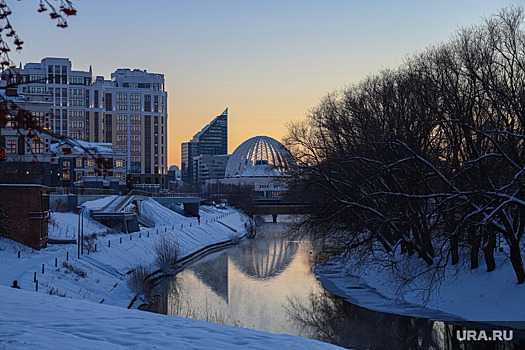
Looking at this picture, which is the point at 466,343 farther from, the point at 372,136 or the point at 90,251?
the point at 90,251

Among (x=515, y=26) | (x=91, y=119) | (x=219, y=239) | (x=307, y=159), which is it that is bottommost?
(x=219, y=239)

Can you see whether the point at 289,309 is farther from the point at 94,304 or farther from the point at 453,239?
the point at 94,304

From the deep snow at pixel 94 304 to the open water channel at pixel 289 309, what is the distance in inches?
121

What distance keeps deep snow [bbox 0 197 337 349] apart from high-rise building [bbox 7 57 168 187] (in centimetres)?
7444

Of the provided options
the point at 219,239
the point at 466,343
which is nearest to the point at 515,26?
the point at 466,343

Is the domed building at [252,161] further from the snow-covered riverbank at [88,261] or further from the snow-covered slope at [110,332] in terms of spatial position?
the snow-covered slope at [110,332]

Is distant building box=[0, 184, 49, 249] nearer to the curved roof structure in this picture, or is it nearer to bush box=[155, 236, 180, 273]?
bush box=[155, 236, 180, 273]

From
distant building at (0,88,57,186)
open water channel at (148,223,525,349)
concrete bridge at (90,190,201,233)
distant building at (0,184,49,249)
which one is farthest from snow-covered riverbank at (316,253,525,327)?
distant building at (0,88,57,186)

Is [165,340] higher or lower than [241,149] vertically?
lower

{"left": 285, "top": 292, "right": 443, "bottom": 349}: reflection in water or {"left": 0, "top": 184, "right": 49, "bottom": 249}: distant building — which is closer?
{"left": 285, "top": 292, "right": 443, "bottom": 349}: reflection in water

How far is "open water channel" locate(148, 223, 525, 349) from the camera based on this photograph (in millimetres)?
19578

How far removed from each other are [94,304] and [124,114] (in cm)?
12416

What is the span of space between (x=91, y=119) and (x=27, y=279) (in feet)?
357

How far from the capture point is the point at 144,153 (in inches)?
5266
